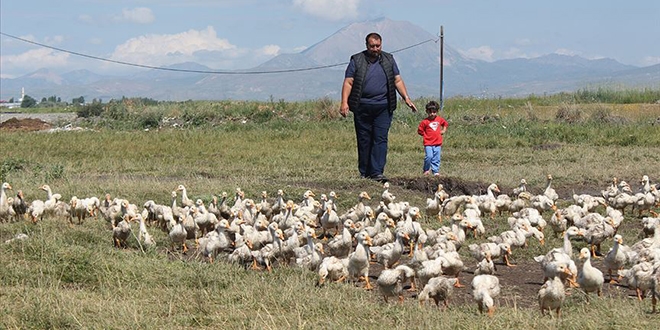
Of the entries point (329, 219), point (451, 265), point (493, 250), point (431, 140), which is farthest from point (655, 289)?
point (431, 140)

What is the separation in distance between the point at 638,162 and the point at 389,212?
367 inches

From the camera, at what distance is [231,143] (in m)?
26.1

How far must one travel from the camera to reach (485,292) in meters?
8.44

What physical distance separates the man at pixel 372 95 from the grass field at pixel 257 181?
67 centimetres

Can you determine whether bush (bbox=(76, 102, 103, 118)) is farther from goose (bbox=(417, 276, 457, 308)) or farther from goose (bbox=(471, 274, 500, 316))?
goose (bbox=(471, 274, 500, 316))

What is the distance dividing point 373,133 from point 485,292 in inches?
356

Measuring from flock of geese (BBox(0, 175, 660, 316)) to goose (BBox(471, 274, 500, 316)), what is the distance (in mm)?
12

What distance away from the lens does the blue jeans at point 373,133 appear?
1720 cm

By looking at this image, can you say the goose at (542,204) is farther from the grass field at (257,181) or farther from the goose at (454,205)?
the goose at (454,205)

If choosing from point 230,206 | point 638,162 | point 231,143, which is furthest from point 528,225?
point 231,143

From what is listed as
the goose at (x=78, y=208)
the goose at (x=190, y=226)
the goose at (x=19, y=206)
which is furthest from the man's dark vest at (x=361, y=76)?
the goose at (x=19, y=206)

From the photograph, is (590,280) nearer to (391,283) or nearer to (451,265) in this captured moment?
(451,265)

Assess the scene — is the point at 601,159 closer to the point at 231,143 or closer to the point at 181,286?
the point at 231,143

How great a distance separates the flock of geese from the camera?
29.9 ft
